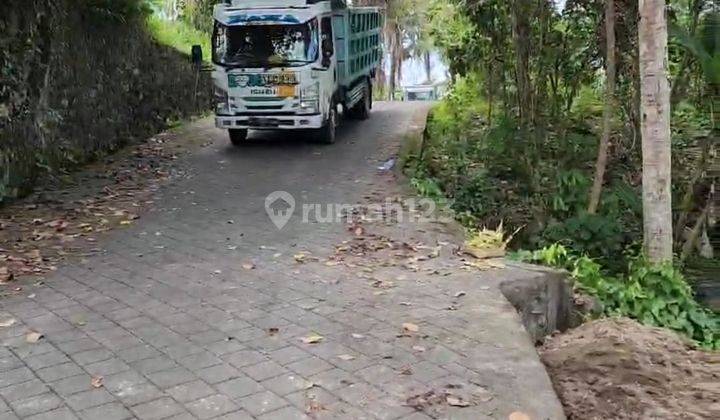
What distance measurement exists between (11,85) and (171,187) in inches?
93.6

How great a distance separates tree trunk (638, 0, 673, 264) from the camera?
6695 millimetres

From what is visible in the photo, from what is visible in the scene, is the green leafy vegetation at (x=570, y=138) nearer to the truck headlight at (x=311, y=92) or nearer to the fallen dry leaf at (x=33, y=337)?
the truck headlight at (x=311, y=92)

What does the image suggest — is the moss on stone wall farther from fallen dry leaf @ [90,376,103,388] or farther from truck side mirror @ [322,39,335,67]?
fallen dry leaf @ [90,376,103,388]

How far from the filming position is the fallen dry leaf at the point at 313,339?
187 inches

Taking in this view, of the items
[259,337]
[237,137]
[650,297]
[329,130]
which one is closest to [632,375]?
[259,337]

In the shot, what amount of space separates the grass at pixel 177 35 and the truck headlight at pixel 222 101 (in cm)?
351

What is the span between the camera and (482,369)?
4.28 metres

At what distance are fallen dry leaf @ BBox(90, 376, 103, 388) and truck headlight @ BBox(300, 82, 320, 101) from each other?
8680 mm

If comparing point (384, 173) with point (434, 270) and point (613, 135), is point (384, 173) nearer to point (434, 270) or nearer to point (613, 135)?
point (613, 135)

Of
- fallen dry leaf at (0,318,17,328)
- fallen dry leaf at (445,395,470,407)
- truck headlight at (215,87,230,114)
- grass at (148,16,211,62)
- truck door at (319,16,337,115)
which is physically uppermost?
grass at (148,16,211,62)

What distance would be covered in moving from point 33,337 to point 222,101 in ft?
27.3

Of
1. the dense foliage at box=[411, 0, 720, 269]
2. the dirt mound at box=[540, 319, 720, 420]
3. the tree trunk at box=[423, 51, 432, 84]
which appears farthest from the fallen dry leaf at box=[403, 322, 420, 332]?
the tree trunk at box=[423, 51, 432, 84]

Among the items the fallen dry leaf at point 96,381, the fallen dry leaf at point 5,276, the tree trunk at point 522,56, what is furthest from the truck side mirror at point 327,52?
the fallen dry leaf at point 96,381

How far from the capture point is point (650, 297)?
21.7 feet
